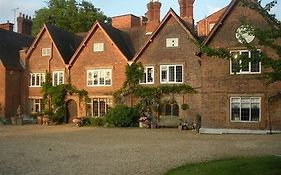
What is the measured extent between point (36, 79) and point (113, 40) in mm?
10466

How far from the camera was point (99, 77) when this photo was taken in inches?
1528

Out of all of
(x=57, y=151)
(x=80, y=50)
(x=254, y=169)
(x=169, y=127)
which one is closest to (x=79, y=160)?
(x=57, y=151)

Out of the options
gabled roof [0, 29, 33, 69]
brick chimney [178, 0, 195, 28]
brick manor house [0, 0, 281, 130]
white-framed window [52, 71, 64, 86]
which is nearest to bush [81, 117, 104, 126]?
brick manor house [0, 0, 281, 130]

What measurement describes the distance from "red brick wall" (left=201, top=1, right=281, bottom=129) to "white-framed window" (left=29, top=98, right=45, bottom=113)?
19.7 m

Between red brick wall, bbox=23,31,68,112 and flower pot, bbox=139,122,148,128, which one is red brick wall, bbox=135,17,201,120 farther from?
red brick wall, bbox=23,31,68,112

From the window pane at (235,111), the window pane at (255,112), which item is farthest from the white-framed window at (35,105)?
the window pane at (255,112)

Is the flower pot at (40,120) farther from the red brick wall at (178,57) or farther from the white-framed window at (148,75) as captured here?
the red brick wall at (178,57)

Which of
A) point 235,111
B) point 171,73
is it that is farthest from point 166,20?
point 235,111

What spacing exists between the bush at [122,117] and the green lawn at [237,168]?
831 inches

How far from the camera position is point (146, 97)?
3525 cm

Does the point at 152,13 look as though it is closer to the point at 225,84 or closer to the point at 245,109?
the point at 225,84

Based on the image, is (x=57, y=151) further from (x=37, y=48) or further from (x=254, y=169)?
(x=37, y=48)

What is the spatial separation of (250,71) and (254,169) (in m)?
17.4

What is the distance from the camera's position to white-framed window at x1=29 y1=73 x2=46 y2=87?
4238cm
